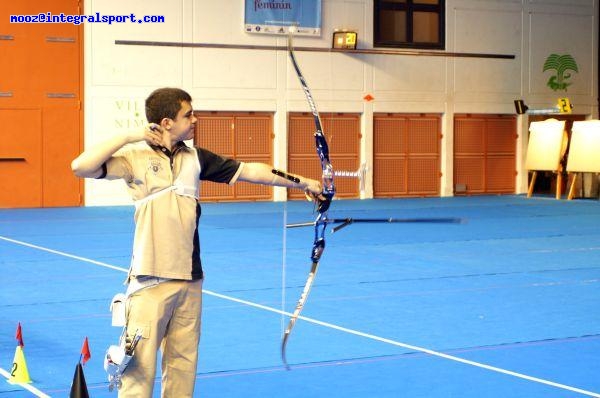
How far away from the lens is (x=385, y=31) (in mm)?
30125

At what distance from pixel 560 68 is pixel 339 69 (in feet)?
26.2

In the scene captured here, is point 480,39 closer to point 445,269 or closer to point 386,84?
point 386,84

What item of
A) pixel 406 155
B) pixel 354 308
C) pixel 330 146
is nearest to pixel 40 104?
pixel 330 146

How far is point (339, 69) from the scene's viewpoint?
29.3 metres

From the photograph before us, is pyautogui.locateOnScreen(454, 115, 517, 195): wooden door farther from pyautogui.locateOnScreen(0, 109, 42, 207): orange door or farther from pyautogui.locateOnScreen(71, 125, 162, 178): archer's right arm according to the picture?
pyautogui.locateOnScreen(71, 125, 162, 178): archer's right arm

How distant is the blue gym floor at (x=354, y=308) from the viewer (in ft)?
25.8

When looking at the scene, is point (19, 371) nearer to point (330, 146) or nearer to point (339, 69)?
point (330, 146)

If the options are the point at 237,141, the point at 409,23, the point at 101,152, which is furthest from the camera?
the point at 409,23

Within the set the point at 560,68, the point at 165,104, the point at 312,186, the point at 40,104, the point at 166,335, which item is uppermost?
the point at 560,68

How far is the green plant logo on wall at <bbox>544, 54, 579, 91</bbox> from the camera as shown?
32812 mm

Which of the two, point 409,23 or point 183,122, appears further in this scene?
point 409,23

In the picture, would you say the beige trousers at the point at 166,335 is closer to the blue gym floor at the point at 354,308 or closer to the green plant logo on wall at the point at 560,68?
the blue gym floor at the point at 354,308

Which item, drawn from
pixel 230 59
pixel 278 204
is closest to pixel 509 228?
pixel 278 204

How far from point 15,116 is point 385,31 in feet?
35.0
